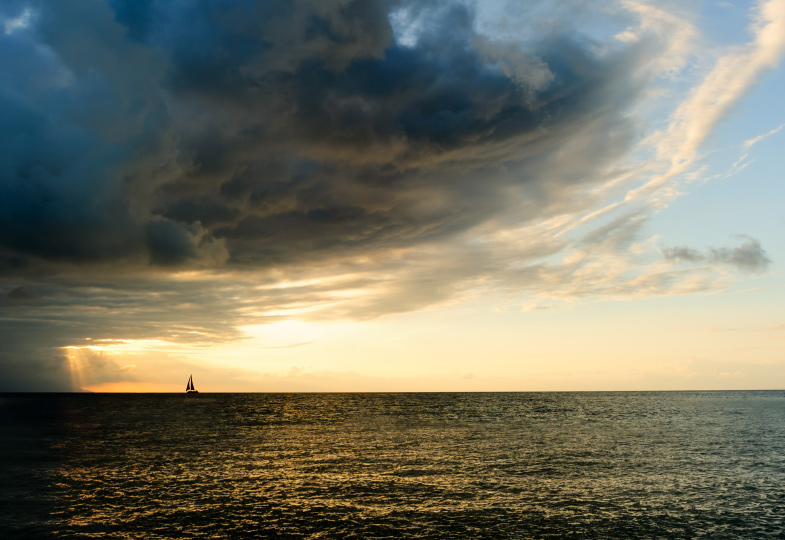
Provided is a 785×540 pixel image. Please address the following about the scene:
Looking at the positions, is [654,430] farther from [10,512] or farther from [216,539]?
[10,512]

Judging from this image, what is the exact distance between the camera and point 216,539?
32062mm

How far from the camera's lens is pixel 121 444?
77.7 m

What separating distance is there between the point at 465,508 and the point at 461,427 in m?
67.9

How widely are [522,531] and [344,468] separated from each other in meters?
26.4

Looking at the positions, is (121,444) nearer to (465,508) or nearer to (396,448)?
(396,448)

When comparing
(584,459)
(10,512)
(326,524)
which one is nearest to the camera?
(326,524)

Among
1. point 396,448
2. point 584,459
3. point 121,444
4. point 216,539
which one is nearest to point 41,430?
point 121,444

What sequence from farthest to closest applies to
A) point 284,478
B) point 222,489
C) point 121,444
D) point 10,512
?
1. point 121,444
2. point 284,478
3. point 222,489
4. point 10,512

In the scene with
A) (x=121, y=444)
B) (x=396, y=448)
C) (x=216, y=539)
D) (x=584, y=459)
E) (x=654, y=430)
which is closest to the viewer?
(x=216, y=539)

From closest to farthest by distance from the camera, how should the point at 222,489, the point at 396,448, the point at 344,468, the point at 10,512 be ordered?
1. the point at 10,512
2. the point at 222,489
3. the point at 344,468
4. the point at 396,448

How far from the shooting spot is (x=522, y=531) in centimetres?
3369

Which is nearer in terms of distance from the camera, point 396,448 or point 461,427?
point 396,448

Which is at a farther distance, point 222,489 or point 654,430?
point 654,430

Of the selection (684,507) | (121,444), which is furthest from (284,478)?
(121,444)
